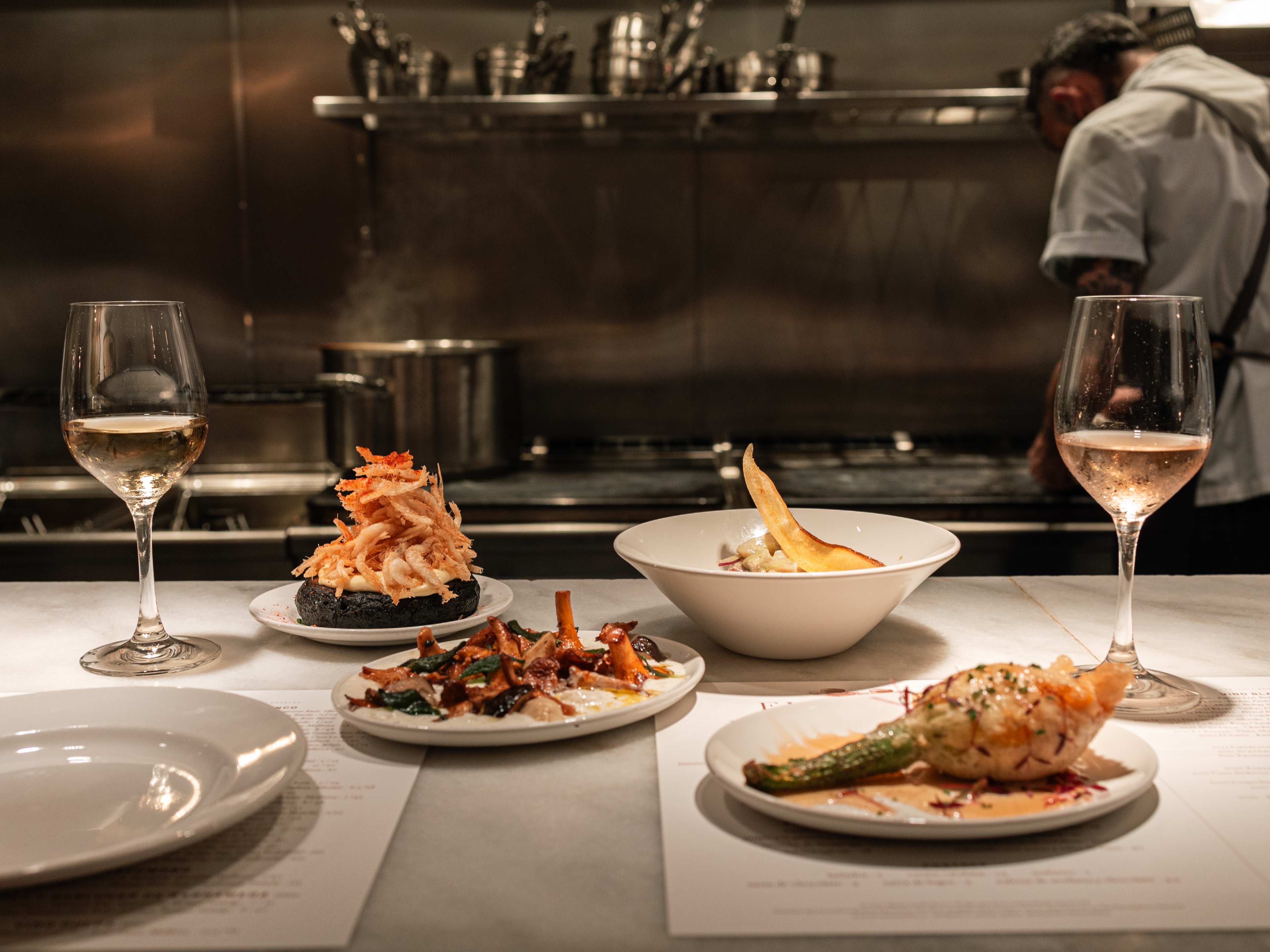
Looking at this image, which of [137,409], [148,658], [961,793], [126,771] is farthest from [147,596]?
[961,793]

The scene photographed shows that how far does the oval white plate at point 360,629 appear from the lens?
936 millimetres

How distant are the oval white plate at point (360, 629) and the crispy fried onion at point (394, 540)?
0.09ft

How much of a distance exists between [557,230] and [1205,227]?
1.55 metres

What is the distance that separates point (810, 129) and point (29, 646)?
93.2 inches

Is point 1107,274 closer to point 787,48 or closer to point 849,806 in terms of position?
point 787,48

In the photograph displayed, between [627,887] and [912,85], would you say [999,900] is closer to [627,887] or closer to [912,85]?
[627,887]

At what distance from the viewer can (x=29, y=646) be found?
1000mm

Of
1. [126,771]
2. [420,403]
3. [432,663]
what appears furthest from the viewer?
[420,403]

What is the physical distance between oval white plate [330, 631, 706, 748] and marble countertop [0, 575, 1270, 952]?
0.02 metres

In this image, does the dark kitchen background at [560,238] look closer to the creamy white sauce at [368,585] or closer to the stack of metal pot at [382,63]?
the stack of metal pot at [382,63]

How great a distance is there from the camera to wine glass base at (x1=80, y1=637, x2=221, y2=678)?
0.91 metres

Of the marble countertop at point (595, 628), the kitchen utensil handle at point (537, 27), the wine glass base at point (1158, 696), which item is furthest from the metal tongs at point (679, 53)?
the wine glass base at point (1158, 696)

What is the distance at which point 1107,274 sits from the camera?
223 cm

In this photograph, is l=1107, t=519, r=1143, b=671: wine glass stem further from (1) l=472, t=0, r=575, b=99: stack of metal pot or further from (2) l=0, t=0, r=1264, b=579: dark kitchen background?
(1) l=472, t=0, r=575, b=99: stack of metal pot
